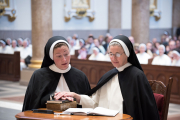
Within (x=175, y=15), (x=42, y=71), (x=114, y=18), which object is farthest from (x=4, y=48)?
(x=175, y=15)

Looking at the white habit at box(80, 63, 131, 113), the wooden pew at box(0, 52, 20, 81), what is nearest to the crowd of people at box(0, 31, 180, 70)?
the wooden pew at box(0, 52, 20, 81)

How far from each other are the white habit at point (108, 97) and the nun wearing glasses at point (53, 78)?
8.0 inches

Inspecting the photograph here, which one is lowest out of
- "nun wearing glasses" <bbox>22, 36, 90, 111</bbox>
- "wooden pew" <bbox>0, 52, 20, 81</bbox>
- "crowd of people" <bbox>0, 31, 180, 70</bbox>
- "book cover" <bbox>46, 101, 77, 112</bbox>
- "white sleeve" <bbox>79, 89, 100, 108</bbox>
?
"wooden pew" <bbox>0, 52, 20, 81</bbox>

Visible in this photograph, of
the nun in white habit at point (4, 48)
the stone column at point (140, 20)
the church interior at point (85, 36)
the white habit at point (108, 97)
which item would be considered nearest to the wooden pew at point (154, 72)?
the church interior at point (85, 36)

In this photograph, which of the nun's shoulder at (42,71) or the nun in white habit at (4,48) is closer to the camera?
the nun's shoulder at (42,71)

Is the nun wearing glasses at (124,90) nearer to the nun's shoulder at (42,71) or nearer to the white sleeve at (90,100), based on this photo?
the white sleeve at (90,100)

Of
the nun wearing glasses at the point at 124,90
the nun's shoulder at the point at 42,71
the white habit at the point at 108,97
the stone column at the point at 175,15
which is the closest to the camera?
the nun wearing glasses at the point at 124,90

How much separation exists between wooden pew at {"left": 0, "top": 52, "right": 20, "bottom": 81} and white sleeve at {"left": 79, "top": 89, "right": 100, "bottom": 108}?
9010 millimetres

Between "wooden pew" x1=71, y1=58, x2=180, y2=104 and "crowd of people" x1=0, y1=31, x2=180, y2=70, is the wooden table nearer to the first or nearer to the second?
"wooden pew" x1=71, y1=58, x2=180, y2=104

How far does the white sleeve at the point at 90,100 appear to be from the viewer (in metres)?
3.29

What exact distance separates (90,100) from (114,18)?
17708mm

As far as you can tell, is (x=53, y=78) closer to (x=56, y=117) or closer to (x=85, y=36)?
(x=56, y=117)

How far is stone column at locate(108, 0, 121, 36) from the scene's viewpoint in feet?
67.1

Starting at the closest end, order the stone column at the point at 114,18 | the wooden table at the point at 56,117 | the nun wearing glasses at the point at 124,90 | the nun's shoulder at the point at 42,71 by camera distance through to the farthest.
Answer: the wooden table at the point at 56,117
the nun wearing glasses at the point at 124,90
the nun's shoulder at the point at 42,71
the stone column at the point at 114,18
